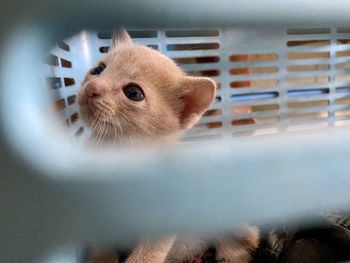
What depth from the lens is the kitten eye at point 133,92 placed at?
638mm

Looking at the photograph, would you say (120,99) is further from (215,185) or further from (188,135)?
(215,185)

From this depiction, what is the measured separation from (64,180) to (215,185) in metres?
0.11

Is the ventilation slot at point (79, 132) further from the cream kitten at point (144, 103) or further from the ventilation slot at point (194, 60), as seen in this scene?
the ventilation slot at point (194, 60)

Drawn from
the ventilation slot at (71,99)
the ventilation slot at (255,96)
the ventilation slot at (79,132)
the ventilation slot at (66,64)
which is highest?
the ventilation slot at (66,64)

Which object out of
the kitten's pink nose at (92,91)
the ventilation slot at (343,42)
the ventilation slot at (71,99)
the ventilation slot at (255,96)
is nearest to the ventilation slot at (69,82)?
the ventilation slot at (71,99)

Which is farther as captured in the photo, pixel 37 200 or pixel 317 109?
pixel 317 109

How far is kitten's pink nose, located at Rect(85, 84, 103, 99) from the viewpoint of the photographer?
591 mm

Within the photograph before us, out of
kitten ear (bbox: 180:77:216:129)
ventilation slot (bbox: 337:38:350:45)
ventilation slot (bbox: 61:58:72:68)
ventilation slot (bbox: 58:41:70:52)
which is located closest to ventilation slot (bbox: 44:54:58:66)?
ventilation slot (bbox: 58:41:70:52)

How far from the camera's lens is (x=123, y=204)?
0.27 m

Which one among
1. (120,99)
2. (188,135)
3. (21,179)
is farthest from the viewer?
(188,135)

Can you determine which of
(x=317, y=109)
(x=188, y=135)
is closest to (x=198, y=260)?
(x=188, y=135)

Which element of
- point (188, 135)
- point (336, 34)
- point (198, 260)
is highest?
point (336, 34)

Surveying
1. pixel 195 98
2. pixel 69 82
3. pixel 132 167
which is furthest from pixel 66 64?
pixel 132 167

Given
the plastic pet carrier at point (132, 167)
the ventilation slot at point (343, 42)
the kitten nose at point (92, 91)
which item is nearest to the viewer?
the plastic pet carrier at point (132, 167)
